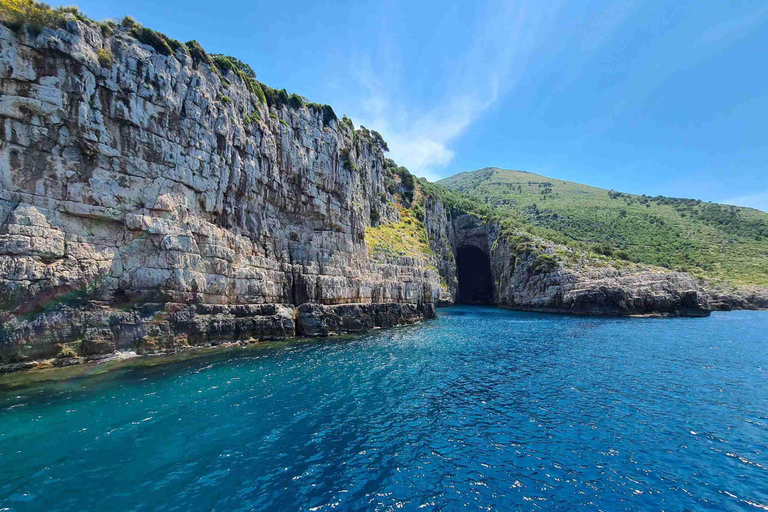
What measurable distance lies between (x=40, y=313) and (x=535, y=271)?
272 feet

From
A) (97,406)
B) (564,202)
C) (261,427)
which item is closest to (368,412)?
(261,427)

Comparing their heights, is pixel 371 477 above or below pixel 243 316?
below

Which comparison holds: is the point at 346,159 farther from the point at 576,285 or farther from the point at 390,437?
the point at 576,285

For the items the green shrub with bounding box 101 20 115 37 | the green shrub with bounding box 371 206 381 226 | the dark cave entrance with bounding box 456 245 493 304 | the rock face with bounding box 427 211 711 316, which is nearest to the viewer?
the green shrub with bounding box 101 20 115 37

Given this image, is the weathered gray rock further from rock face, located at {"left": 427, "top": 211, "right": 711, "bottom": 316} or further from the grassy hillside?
the grassy hillside

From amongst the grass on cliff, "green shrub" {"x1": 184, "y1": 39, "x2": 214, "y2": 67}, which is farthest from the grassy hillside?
"green shrub" {"x1": 184, "y1": 39, "x2": 214, "y2": 67}

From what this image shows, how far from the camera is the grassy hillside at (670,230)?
9012cm

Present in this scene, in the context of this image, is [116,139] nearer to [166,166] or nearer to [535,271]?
[166,166]

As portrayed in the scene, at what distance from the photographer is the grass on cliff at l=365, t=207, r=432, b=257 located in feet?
200

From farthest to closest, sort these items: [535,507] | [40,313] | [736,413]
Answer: [40,313]
[736,413]
[535,507]

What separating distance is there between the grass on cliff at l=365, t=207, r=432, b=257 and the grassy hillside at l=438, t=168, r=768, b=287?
164 feet

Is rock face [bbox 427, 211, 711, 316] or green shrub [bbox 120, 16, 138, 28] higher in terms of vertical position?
green shrub [bbox 120, 16, 138, 28]

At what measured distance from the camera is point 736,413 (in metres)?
16.6

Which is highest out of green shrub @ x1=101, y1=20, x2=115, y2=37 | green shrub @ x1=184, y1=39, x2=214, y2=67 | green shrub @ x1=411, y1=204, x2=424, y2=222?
green shrub @ x1=184, y1=39, x2=214, y2=67
